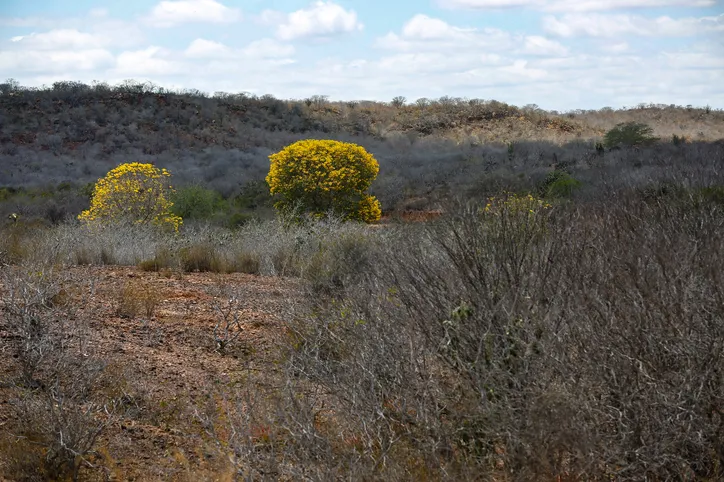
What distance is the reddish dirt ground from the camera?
5.89 metres

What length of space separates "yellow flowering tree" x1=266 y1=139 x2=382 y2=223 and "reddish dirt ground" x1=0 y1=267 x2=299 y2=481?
5444 mm

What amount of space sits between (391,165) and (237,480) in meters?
28.1

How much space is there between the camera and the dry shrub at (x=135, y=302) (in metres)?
9.13

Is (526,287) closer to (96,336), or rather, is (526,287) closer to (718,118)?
(96,336)

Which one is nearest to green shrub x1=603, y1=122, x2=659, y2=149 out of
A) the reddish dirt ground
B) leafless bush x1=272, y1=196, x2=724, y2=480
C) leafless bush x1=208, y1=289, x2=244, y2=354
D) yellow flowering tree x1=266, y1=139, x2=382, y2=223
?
yellow flowering tree x1=266, y1=139, x2=382, y2=223

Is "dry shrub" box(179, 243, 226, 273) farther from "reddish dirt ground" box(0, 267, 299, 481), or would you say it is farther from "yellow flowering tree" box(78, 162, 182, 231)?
"yellow flowering tree" box(78, 162, 182, 231)

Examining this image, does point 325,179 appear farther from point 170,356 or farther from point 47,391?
point 47,391

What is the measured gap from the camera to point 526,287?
18.3ft

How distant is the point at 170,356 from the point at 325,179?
9448mm

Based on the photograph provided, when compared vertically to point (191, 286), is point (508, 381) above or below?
above

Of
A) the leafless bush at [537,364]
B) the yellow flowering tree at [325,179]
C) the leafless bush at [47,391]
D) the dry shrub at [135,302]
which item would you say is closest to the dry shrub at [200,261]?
the dry shrub at [135,302]

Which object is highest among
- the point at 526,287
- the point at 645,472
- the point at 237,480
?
the point at 526,287

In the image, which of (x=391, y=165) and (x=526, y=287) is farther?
(x=391, y=165)

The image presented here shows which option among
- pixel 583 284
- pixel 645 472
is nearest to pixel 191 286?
pixel 583 284
